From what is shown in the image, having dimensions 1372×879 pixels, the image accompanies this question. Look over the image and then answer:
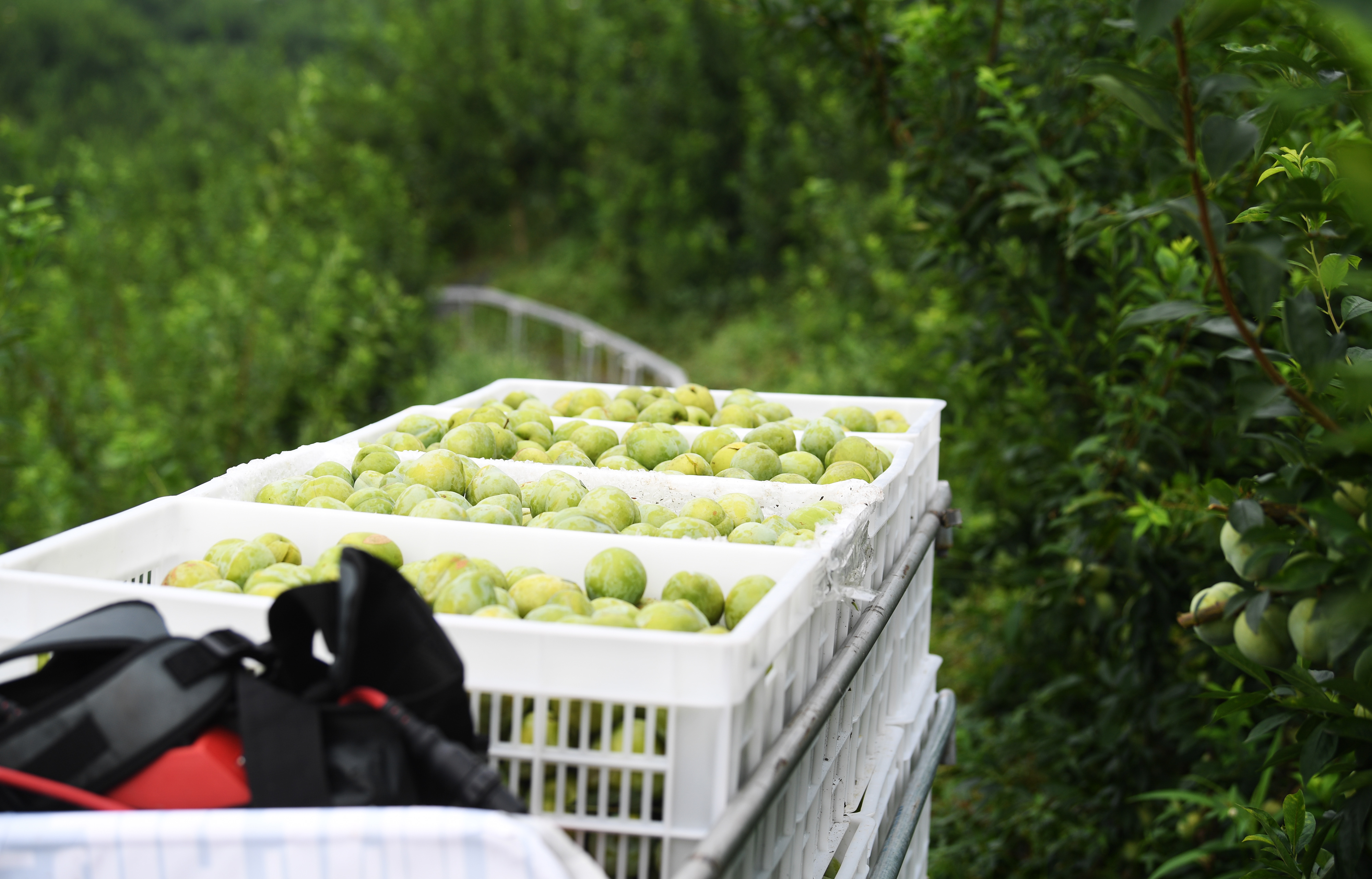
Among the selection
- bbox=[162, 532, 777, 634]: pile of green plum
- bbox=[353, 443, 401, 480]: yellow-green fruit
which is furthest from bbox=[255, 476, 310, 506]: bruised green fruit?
bbox=[162, 532, 777, 634]: pile of green plum

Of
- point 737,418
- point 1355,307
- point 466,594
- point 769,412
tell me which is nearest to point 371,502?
point 466,594

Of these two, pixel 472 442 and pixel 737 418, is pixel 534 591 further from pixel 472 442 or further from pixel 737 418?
pixel 737 418

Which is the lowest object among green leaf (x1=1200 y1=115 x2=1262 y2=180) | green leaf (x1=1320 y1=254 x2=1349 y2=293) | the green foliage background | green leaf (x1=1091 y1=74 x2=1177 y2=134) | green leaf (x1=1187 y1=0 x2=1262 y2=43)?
the green foliage background

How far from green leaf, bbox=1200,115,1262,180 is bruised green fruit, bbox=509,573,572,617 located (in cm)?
88

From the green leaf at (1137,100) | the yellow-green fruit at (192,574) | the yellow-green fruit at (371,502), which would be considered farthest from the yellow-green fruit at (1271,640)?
the yellow-green fruit at (192,574)

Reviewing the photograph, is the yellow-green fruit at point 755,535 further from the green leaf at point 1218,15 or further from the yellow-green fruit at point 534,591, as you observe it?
the green leaf at point 1218,15

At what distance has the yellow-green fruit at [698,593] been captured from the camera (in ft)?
4.51

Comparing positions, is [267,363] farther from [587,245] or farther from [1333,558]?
[587,245]

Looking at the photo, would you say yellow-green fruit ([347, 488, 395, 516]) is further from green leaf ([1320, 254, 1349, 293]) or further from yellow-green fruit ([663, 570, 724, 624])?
green leaf ([1320, 254, 1349, 293])

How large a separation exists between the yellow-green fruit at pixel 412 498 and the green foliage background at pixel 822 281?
103 centimetres

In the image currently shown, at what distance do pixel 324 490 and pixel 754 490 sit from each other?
2.29ft

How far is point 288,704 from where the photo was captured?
103cm

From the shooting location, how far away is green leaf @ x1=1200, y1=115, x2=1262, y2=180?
3.35ft

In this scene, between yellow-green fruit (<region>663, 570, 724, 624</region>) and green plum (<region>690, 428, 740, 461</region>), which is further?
green plum (<region>690, 428, 740, 461</region>)
